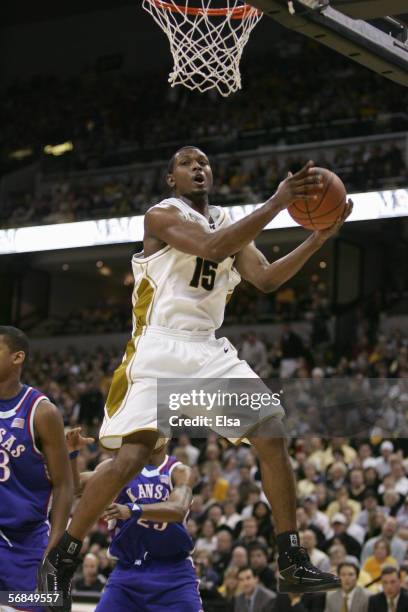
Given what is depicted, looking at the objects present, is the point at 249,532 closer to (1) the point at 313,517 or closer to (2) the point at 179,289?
(1) the point at 313,517

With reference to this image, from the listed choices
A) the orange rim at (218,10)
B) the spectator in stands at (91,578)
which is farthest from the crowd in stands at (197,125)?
the orange rim at (218,10)

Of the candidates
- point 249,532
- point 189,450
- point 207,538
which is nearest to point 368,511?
point 249,532

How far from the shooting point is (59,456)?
4.85 metres

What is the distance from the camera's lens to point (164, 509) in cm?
591

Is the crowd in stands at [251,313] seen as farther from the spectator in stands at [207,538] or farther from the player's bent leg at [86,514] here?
the player's bent leg at [86,514]

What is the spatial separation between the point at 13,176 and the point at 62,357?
5.14 m

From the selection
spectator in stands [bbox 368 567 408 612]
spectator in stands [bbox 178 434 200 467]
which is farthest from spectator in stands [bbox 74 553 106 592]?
spectator in stands [bbox 178 434 200 467]

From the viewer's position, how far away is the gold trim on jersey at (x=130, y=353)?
15.1 feet

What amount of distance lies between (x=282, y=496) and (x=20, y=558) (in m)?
1.27

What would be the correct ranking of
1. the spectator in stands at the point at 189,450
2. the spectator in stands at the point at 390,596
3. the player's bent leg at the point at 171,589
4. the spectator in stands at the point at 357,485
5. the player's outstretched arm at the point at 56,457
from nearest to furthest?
1. the player's outstretched arm at the point at 56,457
2. the player's bent leg at the point at 171,589
3. the spectator in stands at the point at 390,596
4. the spectator in stands at the point at 357,485
5. the spectator in stands at the point at 189,450

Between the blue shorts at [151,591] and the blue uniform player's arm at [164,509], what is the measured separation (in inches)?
12.6

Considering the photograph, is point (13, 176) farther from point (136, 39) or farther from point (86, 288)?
point (136, 39)

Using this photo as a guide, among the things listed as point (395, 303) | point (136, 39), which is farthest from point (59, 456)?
point (136, 39)

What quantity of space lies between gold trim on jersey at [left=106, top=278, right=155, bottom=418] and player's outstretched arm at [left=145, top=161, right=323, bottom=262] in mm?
247
